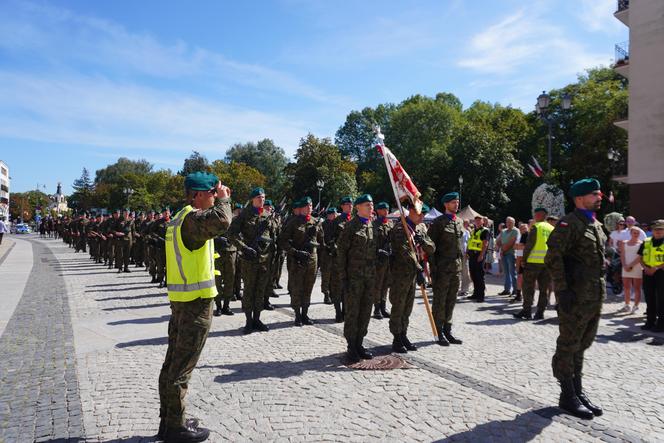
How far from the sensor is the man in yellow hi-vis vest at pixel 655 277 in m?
8.96

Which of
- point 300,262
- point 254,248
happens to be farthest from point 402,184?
point 254,248

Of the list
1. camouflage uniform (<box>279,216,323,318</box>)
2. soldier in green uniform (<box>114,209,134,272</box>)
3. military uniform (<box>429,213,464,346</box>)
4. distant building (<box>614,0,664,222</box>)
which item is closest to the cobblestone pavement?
military uniform (<box>429,213,464,346</box>)

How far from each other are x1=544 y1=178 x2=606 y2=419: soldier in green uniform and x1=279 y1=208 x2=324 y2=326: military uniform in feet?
16.0

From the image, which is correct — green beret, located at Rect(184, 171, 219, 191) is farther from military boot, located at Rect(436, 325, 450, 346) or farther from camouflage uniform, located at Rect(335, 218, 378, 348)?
military boot, located at Rect(436, 325, 450, 346)

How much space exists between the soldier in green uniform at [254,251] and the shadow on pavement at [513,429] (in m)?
4.72

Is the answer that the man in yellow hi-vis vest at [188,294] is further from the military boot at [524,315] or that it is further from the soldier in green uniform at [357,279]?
the military boot at [524,315]

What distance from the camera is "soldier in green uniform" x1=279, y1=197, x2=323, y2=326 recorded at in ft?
29.8

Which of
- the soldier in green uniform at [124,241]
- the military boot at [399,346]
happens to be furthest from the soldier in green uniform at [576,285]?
the soldier in green uniform at [124,241]

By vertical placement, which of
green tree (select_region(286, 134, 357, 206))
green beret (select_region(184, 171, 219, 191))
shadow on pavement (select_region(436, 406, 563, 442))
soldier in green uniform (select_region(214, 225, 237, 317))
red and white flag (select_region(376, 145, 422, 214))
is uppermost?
green tree (select_region(286, 134, 357, 206))

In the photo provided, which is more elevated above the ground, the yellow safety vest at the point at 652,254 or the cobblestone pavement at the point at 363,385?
the yellow safety vest at the point at 652,254

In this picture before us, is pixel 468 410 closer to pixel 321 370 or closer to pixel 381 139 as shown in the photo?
pixel 321 370

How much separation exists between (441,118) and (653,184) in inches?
1203

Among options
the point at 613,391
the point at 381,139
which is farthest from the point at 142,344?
the point at 613,391

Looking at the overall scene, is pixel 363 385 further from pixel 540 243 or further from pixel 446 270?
pixel 540 243
